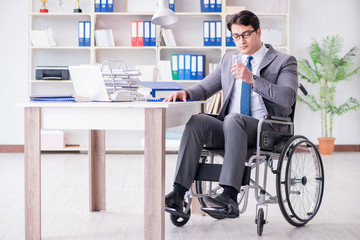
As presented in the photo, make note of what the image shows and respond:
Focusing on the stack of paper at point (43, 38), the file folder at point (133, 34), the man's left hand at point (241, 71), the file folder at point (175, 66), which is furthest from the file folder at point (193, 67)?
the man's left hand at point (241, 71)

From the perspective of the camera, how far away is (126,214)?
9.68 feet

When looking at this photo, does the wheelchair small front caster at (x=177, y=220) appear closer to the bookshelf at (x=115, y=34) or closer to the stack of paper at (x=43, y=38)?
the bookshelf at (x=115, y=34)

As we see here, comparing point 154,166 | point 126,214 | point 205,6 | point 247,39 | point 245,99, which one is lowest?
point 126,214

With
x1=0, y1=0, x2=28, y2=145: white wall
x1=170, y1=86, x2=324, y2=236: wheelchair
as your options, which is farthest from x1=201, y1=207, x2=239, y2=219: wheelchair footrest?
→ x1=0, y1=0, x2=28, y2=145: white wall

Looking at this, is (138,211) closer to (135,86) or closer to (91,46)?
(135,86)

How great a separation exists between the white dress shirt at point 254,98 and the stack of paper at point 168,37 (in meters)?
3.17

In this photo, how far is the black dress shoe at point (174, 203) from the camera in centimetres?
234

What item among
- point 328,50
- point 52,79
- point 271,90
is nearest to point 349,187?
point 271,90

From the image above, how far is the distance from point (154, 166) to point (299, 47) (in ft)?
14.5

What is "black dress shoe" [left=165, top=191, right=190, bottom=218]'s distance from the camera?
92.2 inches

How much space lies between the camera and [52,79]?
5.84 metres

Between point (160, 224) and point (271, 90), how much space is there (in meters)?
0.83

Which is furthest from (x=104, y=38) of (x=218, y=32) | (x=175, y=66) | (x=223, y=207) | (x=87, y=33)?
(x=223, y=207)

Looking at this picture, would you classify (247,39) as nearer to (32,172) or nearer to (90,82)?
(90,82)
